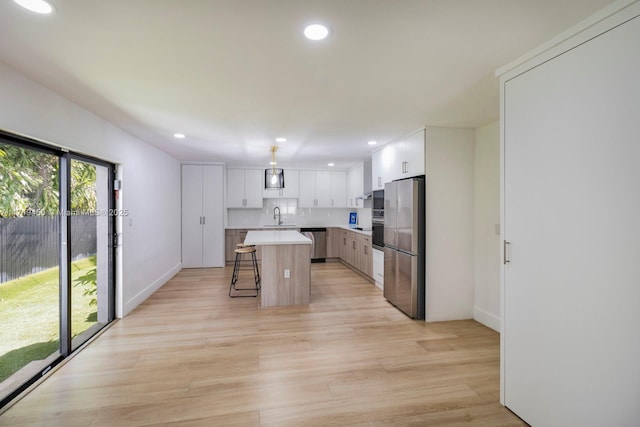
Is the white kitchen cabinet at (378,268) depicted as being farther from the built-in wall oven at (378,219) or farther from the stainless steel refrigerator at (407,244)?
the stainless steel refrigerator at (407,244)

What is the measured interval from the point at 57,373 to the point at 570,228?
3.89 metres

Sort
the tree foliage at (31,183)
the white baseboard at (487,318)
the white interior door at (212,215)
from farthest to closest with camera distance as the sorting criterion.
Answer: the white interior door at (212,215) < the white baseboard at (487,318) < the tree foliage at (31,183)

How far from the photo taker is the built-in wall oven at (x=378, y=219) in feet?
15.6

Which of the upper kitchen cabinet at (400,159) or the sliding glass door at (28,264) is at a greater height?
the upper kitchen cabinet at (400,159)

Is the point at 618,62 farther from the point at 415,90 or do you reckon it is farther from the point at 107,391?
the point at 107,391

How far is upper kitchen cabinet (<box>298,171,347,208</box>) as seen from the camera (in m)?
7.66

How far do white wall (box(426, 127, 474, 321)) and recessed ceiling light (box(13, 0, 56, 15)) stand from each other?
3.43 m

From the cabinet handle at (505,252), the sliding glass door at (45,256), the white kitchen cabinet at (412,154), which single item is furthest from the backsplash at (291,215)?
the cabinet handle at (505,252)

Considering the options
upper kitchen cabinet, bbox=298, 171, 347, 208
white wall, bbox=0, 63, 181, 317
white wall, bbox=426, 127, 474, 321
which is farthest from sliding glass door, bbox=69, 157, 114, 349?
upper kitchen cabinet, bbox=298, 171, 347, 208

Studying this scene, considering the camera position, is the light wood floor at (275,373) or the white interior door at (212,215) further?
the white interior door at (212,215)

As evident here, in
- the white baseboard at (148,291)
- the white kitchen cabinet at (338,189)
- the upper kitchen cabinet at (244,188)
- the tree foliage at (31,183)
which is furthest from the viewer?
the white kitchen cabinet at (338,189)

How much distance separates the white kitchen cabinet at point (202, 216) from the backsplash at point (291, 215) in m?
0.79

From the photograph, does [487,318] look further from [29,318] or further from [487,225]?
[29,318]

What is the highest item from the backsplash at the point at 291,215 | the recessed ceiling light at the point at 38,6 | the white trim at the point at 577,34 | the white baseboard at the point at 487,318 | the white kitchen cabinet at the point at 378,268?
the recessed ceiling light at the point at 38,6
